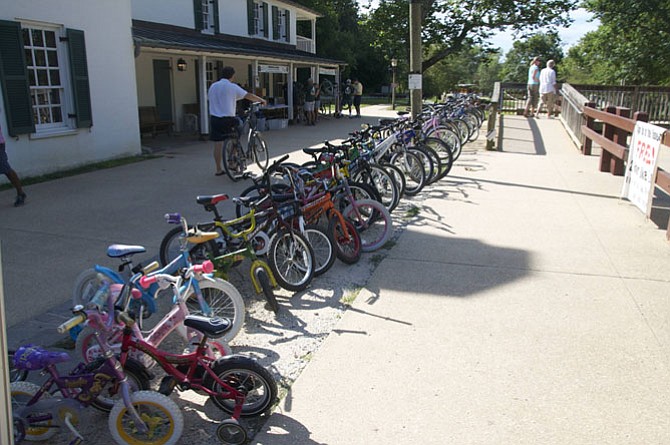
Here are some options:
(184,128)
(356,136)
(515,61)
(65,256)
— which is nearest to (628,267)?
(356,136)

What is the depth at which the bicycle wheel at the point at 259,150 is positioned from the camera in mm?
10148

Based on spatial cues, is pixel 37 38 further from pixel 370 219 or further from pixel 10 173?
pixel 370 219

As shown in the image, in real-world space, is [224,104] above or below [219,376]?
above

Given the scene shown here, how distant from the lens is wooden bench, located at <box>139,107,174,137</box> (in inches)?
596

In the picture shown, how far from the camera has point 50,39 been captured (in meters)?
9.72

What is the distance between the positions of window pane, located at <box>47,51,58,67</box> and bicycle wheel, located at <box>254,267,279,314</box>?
25.1 feet


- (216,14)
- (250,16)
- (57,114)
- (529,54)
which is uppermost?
(529,54)

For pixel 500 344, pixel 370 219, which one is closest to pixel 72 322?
pixel 500 344

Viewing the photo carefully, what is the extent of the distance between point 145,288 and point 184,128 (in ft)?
49.3

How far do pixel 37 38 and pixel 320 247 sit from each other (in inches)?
291

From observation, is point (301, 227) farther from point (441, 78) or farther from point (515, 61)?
point (515, 61)

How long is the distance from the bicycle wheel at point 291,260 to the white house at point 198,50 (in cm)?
865

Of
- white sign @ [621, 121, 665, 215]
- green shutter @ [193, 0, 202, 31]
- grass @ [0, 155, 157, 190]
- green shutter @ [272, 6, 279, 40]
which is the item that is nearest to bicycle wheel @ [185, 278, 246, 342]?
white sign @ [621, 121, 665, 215]

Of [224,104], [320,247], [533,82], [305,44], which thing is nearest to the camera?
[320,247]
